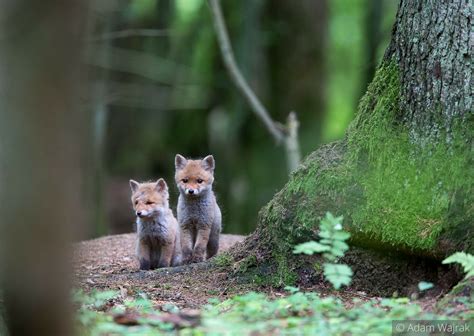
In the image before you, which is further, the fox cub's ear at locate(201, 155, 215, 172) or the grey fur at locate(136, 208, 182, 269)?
the fox cub's ear at locate(201, 155, 215, 172)

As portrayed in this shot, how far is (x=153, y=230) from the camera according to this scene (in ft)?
31.4

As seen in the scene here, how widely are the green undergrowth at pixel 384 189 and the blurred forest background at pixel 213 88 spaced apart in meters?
6.36

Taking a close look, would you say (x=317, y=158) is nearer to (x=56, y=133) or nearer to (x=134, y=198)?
(x=134, y=198)

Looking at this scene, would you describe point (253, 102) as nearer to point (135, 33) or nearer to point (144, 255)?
point (135, 33)

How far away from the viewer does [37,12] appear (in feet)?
12.5

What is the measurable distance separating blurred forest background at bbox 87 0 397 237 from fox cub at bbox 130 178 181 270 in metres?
4.35

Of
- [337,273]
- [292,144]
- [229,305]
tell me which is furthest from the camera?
[292,144]

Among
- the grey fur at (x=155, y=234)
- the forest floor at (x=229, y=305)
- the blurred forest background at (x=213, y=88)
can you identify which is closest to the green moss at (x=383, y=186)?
the forest floor at (x=229, y=305)

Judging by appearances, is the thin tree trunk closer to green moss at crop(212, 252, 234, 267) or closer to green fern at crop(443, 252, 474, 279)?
green fern at crop(443, 252, 474, 279)

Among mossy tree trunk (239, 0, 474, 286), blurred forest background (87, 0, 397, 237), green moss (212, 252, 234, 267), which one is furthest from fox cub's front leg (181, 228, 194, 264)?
blurred forest background (87, 0, 397, 237)

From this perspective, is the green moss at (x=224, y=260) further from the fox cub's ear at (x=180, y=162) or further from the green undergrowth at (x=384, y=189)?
the fox cub's ear at (x=180, y=162)

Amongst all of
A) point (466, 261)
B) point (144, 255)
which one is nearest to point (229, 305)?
point (466, 261)

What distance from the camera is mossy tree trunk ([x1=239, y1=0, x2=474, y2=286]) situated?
268 inches

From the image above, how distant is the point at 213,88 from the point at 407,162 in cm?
1422
